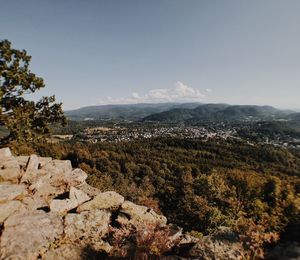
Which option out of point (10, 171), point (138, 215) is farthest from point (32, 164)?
point (138, 215)

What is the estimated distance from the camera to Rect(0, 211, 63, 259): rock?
8.46m

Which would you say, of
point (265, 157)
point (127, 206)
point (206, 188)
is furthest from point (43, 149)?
point (265, 157)

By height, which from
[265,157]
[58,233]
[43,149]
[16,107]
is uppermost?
[16,107]

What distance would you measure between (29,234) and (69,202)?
120 inches

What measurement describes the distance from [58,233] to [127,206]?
3653 mm

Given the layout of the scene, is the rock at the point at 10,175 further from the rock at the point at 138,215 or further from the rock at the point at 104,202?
the rock at the point at 138,215

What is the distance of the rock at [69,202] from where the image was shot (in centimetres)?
1163

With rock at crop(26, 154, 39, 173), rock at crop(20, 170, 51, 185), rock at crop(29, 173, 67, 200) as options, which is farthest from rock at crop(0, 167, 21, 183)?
rock at crop(29, 173, 67, 200)

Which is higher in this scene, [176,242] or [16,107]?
[16,107]

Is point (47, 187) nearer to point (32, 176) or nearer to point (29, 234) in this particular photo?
point (32, 176)

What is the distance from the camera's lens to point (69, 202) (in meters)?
12.2

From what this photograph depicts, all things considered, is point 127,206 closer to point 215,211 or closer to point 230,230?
point 230,230

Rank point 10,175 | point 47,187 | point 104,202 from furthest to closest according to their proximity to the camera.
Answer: point 47,187 → point 10,175 → point 104,202

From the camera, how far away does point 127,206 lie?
12500mm
